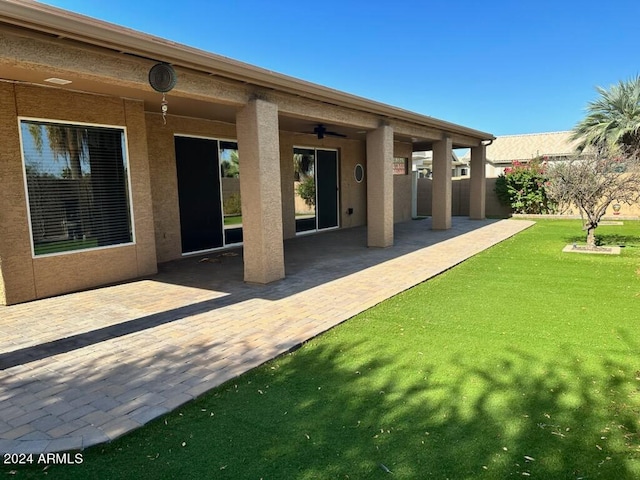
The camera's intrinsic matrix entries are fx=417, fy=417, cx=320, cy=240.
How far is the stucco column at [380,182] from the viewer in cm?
1073

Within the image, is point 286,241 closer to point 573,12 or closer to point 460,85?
point 573,12

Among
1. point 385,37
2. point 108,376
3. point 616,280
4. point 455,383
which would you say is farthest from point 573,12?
point 108,376

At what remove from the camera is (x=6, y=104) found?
20.0 ft

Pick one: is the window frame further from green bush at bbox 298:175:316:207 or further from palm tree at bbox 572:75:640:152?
palm tree at bbox 572:75:640:152

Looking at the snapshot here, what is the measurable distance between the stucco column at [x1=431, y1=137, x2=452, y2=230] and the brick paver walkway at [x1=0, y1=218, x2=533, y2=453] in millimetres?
5804

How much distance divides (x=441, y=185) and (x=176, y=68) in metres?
11.1

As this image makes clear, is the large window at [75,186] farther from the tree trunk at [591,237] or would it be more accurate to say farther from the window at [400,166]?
the window at [400,166]

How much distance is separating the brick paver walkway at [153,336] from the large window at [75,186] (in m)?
0.96

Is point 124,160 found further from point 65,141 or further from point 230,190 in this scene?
point 230,190

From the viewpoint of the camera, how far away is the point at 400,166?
18344 millimetres

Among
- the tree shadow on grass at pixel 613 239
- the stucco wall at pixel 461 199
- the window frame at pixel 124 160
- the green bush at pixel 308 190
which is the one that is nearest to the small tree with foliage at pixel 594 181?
the tree shadow on grass at pixel 613 239

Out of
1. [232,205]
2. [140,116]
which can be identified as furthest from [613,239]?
[140,116]

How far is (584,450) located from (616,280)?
551 centimetres

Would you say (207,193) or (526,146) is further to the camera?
(526,146)
